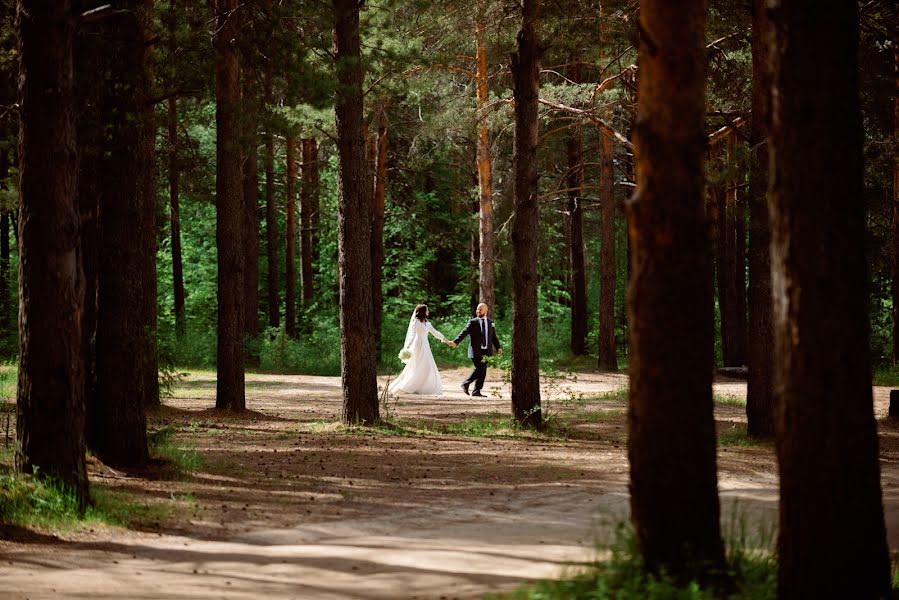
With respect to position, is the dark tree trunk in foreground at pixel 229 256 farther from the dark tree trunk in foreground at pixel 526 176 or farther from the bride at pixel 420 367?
the bride at pixel 420 367

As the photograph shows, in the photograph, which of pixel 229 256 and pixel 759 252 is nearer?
pixel 759 252

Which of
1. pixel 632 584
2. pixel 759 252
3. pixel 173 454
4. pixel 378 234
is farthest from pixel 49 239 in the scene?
pixel 378 234

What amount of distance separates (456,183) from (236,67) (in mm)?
25723

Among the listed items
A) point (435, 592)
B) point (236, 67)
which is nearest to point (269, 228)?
point (236, 67)

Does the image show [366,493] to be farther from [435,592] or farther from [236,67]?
[236,67]

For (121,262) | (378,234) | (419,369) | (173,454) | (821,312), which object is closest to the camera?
(821,312)

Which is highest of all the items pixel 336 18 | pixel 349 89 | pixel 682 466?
pixel 336 18

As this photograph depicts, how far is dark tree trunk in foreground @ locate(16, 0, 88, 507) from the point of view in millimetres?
8891

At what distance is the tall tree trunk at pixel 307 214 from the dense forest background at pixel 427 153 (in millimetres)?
111

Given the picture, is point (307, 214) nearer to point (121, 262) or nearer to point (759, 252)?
point (759, 252)

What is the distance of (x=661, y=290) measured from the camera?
6.05 meters

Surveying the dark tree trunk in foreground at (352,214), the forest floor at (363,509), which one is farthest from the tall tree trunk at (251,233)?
the forest floor at (363,509)

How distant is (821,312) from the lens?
223 inches

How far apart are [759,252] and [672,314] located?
8837mm
